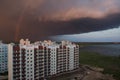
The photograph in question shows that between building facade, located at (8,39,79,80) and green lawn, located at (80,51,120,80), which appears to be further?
green lawn, located at (80,51,120,80)

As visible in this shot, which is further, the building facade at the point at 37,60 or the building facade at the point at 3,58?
the building facade at the point at 3,58

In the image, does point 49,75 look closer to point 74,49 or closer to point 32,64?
point 32,64

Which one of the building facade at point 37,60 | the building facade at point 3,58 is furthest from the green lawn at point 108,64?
the building facade at point 3,58

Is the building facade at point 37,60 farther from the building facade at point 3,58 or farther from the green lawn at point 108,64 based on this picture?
the green lawn at point 108,64

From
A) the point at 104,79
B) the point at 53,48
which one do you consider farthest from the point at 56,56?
the point at 104,79

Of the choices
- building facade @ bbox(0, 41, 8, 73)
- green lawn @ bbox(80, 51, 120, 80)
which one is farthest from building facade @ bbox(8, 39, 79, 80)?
green lawn @ bbox(80, 51, 120, 80)

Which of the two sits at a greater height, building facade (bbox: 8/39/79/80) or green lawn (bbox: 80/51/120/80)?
building facade (bbox: 8/39/79/80)

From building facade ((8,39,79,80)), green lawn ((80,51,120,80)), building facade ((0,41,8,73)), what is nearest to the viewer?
building facade ((8,39,79,80))

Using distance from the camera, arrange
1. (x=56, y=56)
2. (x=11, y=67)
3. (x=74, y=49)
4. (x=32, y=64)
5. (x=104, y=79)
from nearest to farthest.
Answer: (x=11, y=67), (x=32, y=64), (x=104, y=79), (x=56, y=56), (x=74, y=49)

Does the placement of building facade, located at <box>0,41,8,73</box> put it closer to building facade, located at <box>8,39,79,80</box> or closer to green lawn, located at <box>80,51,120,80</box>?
building facade, located at <box>8,39,79,80</box>
